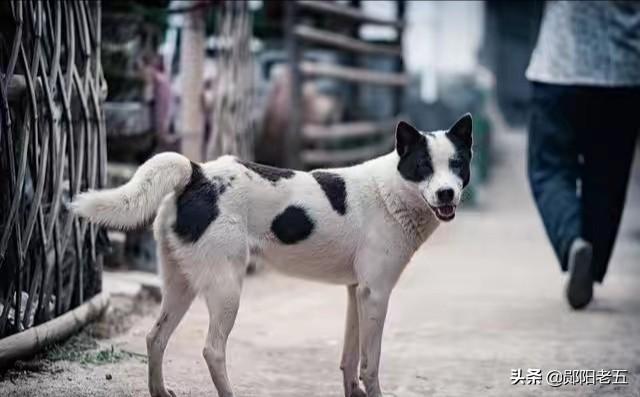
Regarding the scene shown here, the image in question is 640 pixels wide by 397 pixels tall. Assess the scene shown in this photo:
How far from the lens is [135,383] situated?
146 inches

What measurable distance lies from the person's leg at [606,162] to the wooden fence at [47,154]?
3.00 meters

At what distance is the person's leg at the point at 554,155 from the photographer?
228 inches

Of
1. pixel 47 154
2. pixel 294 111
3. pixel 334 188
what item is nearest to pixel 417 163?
pixel 334 188

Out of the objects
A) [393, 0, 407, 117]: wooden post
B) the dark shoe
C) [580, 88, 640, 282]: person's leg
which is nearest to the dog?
the dark shoe

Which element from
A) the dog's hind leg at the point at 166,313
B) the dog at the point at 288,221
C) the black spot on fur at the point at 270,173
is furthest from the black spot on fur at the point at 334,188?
the dog's hind leg at the point at 166,313

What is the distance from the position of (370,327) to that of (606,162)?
9.60 feet

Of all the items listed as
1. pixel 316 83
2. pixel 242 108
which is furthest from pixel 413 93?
pixel 242 108

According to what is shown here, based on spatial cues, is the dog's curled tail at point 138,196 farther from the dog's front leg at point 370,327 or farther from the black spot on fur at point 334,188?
the dog's front leg at point 370,327

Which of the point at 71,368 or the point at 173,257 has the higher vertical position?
the point at 173,257

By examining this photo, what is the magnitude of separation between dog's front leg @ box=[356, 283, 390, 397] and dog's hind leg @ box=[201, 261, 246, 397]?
50 centimetres

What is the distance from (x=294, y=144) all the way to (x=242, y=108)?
5.67 feet

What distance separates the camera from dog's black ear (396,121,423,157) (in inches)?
138

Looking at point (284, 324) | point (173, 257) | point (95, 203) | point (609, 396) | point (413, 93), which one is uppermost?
point (95, 203)

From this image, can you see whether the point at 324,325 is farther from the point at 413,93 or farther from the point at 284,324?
the point at 413,93
